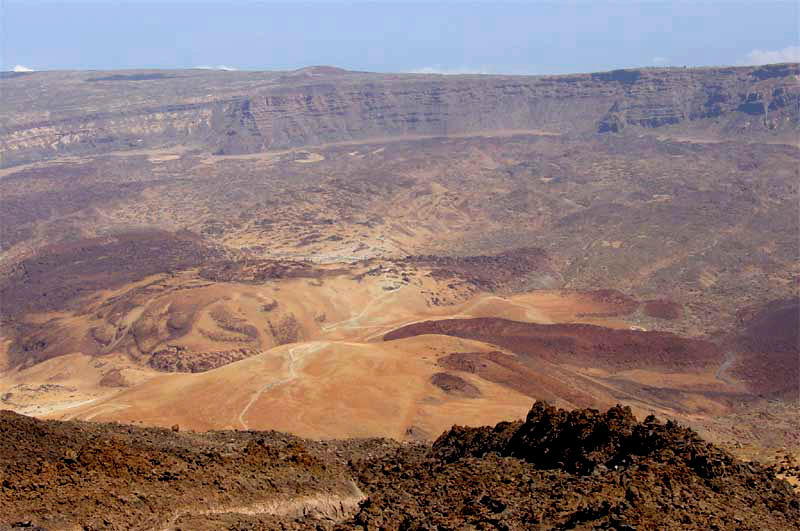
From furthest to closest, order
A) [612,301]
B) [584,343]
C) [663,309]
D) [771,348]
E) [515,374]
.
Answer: [612,301], [663,309], [771,348], [584,343], [515,374]

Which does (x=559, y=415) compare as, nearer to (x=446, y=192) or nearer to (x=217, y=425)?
(x=217, y=425)

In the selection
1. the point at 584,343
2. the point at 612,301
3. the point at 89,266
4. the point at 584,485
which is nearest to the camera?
the point at 584,485

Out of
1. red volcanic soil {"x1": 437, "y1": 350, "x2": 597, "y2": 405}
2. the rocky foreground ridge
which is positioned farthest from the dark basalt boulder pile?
red volcanic soil {"x1": 437, "y1": 350, "x2": 597, "y2": 405}

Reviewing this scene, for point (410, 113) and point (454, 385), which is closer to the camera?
point (454, 385)

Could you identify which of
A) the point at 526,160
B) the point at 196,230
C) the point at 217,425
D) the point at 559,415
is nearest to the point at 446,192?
the point at 526,160

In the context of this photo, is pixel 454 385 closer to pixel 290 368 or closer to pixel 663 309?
pixel 290 368

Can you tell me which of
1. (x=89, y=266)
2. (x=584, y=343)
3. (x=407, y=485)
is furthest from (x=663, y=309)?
(x=89, y=266)

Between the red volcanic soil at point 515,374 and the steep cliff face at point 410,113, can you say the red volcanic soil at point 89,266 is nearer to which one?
the red volcanic soil at point 515,374

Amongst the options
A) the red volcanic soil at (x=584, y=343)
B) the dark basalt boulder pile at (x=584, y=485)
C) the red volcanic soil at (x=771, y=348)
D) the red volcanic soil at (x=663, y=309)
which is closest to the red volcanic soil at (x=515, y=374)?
the red volcanic soil at (x=584, y=343)
